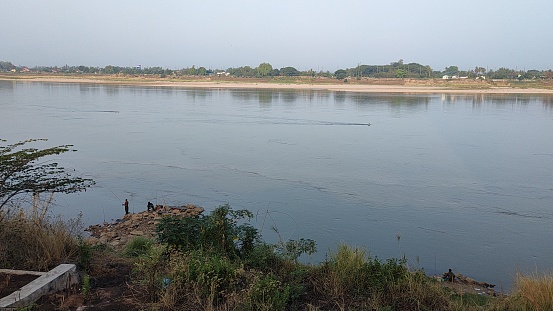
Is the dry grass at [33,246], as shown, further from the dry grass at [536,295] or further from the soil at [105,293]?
the dry grass at [536,295]

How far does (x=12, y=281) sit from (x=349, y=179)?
1166 centimetres

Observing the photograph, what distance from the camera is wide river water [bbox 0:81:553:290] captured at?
396 inches

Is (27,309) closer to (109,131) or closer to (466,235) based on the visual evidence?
(466,235)

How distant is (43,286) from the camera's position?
4.16 m

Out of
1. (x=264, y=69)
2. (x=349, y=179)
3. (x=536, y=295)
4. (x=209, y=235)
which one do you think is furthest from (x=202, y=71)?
(x=536, y=295)

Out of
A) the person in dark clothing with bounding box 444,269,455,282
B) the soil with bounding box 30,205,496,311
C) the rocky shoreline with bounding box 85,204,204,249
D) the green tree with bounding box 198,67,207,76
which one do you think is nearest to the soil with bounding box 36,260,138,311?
the soil with bounding box 30,205,496,311

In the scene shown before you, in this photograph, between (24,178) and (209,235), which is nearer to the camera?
(209,235)

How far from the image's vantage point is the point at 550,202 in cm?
1266

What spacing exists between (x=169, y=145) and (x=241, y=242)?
1595 cm

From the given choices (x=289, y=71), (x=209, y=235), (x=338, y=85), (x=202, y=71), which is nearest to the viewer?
(x=209, y=235)

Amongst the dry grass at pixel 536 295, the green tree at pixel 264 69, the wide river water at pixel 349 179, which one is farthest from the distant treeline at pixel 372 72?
the dry grass at pixel 536 295

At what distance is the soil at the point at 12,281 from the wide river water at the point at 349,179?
17.8 ft

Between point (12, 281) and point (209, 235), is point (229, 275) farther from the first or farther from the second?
point (12, 281)

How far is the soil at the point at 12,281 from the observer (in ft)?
13.7
